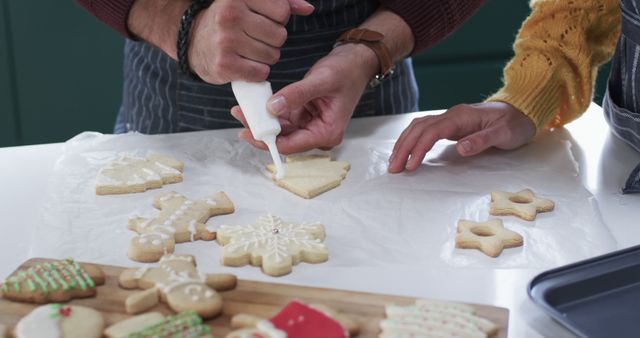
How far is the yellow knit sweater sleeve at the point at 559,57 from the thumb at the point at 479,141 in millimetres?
81

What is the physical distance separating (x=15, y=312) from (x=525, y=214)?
667mm

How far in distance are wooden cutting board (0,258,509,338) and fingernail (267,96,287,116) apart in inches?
14.8

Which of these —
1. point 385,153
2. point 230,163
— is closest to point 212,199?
point 230,163

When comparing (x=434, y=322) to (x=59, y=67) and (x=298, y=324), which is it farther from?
(x=59, y=67)

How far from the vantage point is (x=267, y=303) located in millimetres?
901

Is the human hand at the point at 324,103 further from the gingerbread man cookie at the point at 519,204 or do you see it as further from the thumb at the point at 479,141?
the gingerbread man cookie at the point at 519,204

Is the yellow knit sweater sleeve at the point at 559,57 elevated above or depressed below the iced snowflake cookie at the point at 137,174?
above

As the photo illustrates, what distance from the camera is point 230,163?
137 cm

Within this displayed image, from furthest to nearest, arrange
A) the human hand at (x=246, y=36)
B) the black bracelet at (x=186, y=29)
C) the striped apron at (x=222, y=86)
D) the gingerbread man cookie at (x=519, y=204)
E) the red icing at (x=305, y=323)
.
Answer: the striped apron at (x=222, y=86) → the black bracelet at (x=186, y=29) → the human hand at (x=246, y=36) → the gingerbread man cookie at (x=519, y=204) → the red icing at (x=305, y=323)

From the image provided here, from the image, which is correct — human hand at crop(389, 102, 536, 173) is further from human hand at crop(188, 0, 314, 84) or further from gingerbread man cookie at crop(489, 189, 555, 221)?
human hand at crop(188, 0, 314, 84)

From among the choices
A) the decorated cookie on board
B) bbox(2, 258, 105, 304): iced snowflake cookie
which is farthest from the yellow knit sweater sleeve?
bbox(2, 258, 105, 304): iced snowflake cookie

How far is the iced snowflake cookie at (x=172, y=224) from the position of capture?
1.04 meters

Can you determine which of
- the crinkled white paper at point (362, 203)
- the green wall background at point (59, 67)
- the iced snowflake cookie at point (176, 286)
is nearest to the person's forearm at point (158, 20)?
the crinkled white paper at point (362, 203)

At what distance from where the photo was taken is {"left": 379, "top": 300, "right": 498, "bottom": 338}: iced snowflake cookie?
834 mm
